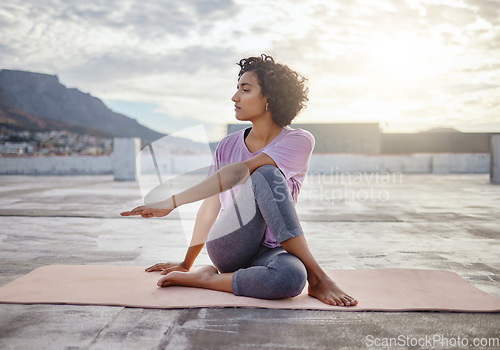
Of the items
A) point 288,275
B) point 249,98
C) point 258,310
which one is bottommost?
point 258,310

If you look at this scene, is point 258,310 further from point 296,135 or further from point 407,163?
point 407,163

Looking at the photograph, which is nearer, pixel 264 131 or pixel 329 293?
pixel 329 293

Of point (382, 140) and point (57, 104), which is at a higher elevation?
point (57, 104)

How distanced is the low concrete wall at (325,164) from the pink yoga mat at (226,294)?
1550 cm

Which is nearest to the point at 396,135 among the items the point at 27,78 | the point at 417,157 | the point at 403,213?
the point at 417,157

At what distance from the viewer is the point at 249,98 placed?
7.20 feet

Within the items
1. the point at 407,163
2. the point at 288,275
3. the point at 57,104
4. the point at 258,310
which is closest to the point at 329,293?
the point at 288,275

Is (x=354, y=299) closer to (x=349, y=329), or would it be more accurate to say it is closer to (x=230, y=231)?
(x=349, y=329)

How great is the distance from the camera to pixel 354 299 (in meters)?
1.96

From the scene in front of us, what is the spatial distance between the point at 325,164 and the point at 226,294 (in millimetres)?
16261

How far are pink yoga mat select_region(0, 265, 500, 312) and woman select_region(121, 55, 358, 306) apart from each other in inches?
3.1

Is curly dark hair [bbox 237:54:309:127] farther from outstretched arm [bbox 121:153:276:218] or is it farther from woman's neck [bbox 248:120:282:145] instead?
outstretched arm [bbox 121:153:276:218]

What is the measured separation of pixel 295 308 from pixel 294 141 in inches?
31.2

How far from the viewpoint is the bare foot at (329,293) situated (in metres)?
1.93
